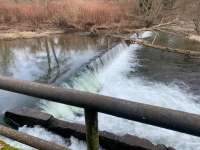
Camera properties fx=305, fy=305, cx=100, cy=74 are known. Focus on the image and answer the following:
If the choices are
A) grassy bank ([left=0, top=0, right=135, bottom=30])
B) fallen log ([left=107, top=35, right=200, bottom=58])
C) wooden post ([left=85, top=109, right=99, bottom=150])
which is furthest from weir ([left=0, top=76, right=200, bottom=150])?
grassy bank ([left=0, top=0, right=135, bottom=30])

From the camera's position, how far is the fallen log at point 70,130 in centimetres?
520

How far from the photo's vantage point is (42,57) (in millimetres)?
12922

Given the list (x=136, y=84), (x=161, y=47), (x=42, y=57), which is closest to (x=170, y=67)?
(x=161, y=47)

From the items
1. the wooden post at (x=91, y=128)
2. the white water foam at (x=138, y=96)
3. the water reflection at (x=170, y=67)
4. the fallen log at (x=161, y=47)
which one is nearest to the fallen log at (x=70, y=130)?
the white water foam at (x=138, y=96)

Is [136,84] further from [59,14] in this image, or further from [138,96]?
[59,14]

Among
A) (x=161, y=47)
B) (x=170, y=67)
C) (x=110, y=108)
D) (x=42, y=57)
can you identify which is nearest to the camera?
(x=110, y=108)

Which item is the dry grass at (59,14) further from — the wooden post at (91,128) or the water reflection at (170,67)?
the wooden post at (91,128)

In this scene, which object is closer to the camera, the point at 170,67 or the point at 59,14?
the point at 170,67

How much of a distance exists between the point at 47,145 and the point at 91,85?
8087 millimetres

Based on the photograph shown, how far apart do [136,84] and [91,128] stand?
8738 millimetres

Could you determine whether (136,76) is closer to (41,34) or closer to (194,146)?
(194,146)

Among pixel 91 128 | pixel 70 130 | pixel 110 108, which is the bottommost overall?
pixel 70 130

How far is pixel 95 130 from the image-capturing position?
1.32 meters

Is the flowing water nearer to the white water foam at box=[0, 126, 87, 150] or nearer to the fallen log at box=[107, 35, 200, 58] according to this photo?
the white water foam at box=[0, 126, 87, 150]
